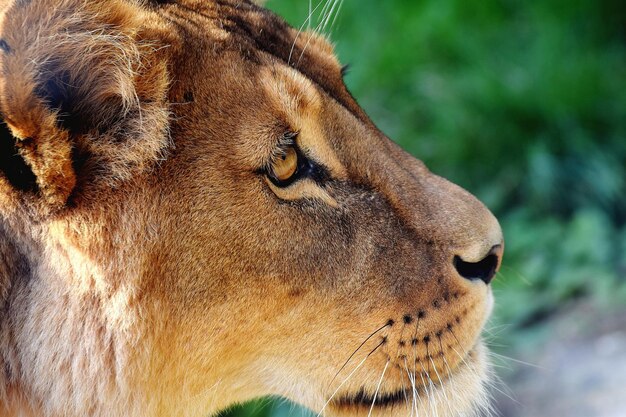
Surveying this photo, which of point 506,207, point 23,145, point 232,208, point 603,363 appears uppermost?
point 506,207

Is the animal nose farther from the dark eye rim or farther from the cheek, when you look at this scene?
the dark eye rim

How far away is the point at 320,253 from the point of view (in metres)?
2.45

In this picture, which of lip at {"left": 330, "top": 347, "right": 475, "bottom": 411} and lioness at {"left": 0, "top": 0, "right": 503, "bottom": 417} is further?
lip at {"left": 330, "top": 347, "right": 475, "bottom": 411}

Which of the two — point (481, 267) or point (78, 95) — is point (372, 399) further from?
point (78, 95)

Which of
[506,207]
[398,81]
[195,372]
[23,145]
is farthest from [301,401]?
[398,81]

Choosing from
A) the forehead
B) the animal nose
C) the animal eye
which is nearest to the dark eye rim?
the animal eye

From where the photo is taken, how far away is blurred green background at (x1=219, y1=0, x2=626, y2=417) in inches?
203

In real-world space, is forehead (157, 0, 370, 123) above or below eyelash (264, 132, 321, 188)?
above

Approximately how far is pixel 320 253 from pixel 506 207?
11.6 feet

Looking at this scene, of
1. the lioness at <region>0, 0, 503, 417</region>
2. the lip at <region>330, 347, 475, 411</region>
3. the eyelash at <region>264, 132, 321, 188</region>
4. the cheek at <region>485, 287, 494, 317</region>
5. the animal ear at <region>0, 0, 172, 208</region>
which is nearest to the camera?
the animal ear at <region>0, 0, 172, 208</region>

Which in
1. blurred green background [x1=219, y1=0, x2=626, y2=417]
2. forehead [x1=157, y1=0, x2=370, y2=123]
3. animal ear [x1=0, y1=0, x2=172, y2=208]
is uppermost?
blurred green background [x1=219, y1=0, x2=626, y2=417]

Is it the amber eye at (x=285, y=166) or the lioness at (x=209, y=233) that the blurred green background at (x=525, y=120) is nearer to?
the lioness at (x=209, y=233)

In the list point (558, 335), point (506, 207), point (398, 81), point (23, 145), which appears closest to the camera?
point (23, 145)

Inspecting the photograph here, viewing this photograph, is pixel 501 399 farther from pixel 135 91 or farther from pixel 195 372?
pixel 135 91
